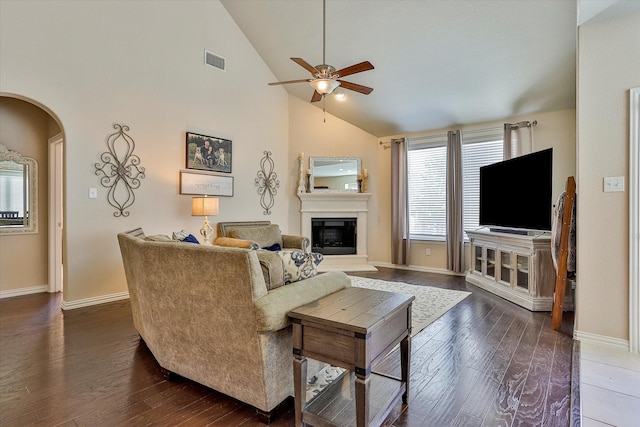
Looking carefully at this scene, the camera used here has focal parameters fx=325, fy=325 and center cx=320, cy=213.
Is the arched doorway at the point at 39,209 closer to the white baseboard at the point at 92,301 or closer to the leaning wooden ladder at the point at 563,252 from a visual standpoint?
the white baseboard at the point at 92,301

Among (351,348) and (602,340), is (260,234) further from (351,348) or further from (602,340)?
→ (602,340)

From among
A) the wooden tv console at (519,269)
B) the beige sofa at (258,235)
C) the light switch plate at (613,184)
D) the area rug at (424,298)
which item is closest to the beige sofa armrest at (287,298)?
the area rug at (424,298)

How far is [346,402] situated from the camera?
5.80 feet

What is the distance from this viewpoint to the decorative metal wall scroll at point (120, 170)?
12.8ft

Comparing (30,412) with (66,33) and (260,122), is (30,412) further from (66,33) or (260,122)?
(260,122)

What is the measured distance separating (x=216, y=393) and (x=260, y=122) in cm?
468

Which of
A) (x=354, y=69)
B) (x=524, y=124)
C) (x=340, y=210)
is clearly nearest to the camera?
(x=354, y=69)

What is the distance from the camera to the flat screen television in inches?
145

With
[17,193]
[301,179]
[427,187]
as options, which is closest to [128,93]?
[17,193]

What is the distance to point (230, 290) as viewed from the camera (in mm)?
1633

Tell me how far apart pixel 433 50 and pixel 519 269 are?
289cm

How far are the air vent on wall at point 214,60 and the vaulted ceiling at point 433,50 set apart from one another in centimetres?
73

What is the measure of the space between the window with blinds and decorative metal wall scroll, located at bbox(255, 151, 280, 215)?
8.23 feet

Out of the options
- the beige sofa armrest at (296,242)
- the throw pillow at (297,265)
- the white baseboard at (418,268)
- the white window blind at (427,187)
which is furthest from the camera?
the white window blind at (427,187)
